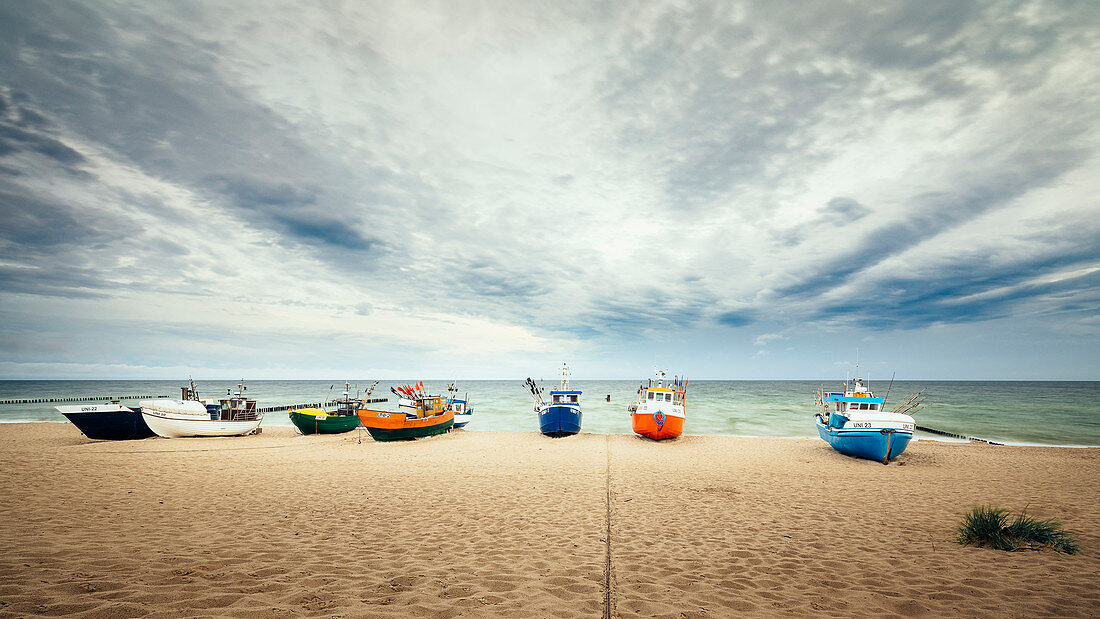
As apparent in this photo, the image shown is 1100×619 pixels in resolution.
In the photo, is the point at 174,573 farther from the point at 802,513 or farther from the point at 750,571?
the point at 802,513

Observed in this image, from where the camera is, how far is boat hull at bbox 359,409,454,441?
82.0 feet

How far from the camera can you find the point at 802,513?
10.9 metres

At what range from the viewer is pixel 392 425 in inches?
1003

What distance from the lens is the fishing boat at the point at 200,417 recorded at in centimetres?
2545

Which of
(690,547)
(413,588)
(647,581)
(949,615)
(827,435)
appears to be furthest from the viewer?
(827,435)

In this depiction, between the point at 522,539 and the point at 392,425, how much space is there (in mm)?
19041

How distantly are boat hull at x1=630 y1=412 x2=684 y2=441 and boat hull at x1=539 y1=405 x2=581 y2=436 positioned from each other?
4332 mm

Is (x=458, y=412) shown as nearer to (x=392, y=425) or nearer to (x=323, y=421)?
(x=323, y=421)

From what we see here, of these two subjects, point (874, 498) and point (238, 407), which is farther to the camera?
point (238, 407)

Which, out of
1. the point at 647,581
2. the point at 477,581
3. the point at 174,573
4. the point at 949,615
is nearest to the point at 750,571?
the point at 647,581

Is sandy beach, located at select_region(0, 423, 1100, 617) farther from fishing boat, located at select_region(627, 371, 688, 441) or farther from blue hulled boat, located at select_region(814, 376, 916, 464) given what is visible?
fishing boat, located at select_region(627, 371, 688, 441)

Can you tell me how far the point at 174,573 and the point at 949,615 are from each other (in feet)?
36.6

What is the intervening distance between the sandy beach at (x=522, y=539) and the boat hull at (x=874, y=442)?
51.8 inches

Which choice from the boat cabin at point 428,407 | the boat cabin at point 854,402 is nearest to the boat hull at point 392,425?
the boat cabin at point 428,407
